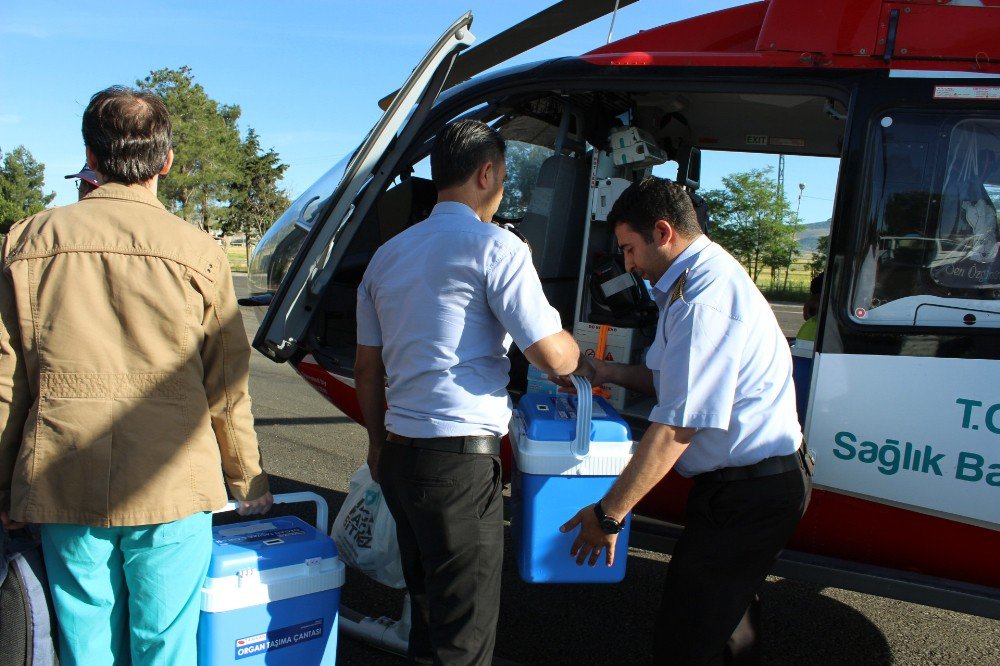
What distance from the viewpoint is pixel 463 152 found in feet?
6.95

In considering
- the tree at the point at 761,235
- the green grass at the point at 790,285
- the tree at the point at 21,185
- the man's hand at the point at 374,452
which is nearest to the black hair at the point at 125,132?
the man's hand at the point at 374,452

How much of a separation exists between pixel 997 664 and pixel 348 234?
10.8ft

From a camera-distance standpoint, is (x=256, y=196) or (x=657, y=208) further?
(x=256, y=196)

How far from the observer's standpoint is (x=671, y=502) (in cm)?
304

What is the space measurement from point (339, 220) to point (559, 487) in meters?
1.43

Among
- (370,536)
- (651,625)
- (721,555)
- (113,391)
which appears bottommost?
(651,625)

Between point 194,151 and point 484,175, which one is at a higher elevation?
point 194,151

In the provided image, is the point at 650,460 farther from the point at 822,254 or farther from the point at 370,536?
the point at 822,254

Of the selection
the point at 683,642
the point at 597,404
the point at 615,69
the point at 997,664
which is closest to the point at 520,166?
the point at 615,69

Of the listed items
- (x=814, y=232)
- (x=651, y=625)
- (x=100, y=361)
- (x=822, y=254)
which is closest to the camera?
(x=100, y=361)

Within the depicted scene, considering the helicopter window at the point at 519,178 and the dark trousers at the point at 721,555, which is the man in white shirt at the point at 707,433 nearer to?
the dark trousers at the point at 721,555

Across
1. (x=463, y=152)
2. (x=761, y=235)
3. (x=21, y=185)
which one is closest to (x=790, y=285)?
(x=761, y=235)

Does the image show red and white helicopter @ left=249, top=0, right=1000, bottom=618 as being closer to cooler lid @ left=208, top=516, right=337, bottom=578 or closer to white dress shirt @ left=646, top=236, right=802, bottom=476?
white dress shirt @ left=646, top=236, right=802, bottom=476

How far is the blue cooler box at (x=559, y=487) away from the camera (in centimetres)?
233
